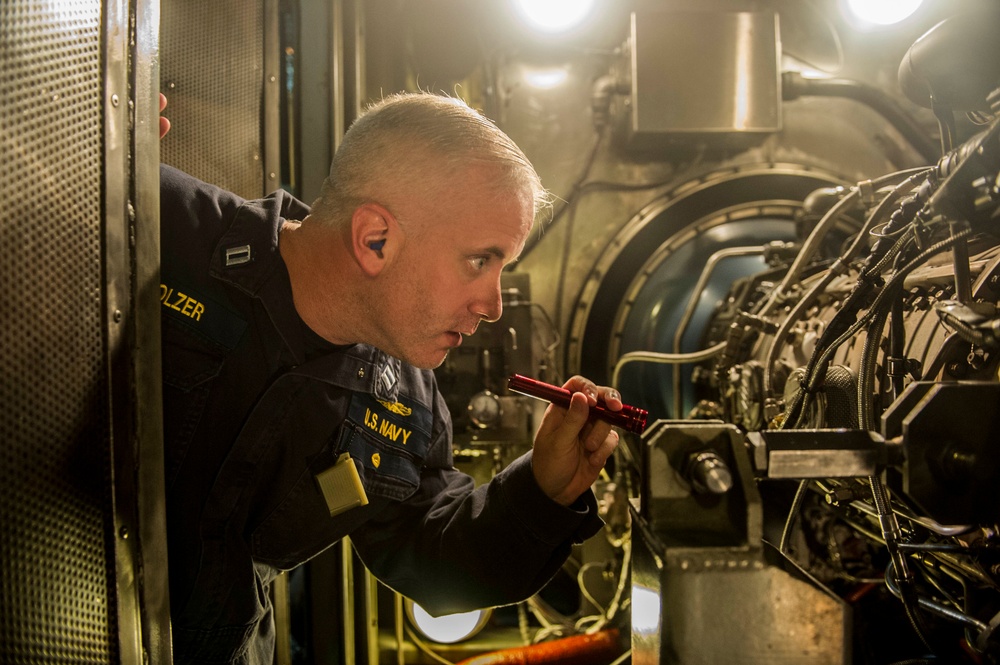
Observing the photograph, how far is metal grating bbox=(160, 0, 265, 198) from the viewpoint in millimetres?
1648

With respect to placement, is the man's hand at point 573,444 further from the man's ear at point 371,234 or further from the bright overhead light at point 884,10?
the bright overhead light at point 884,10

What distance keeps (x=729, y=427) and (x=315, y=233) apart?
86 centimetres

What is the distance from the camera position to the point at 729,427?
0.77 meters

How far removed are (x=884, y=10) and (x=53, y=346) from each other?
3.53 meters

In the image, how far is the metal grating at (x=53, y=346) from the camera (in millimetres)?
676

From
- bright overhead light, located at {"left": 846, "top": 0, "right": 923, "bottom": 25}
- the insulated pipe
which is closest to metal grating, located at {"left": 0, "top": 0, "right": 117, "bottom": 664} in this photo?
the insulated pipe

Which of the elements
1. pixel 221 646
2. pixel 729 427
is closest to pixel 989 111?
pixel 729 427

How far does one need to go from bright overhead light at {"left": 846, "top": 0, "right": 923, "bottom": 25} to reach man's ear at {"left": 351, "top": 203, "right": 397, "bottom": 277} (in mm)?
2932

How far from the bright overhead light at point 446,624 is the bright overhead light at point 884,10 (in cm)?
330

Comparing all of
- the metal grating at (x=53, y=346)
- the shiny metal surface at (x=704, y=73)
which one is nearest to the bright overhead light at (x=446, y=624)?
the metal grating at (x=53, y=346)

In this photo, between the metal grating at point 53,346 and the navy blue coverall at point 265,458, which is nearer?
the metal grating at point 53,346

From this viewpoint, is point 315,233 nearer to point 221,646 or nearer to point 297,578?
point 221,646

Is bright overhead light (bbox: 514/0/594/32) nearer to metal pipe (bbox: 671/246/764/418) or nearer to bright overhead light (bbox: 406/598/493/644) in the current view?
metal pipe (bbox: 671/246/764/418)

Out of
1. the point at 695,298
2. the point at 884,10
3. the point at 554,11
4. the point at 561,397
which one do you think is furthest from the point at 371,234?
the point at 884,10
